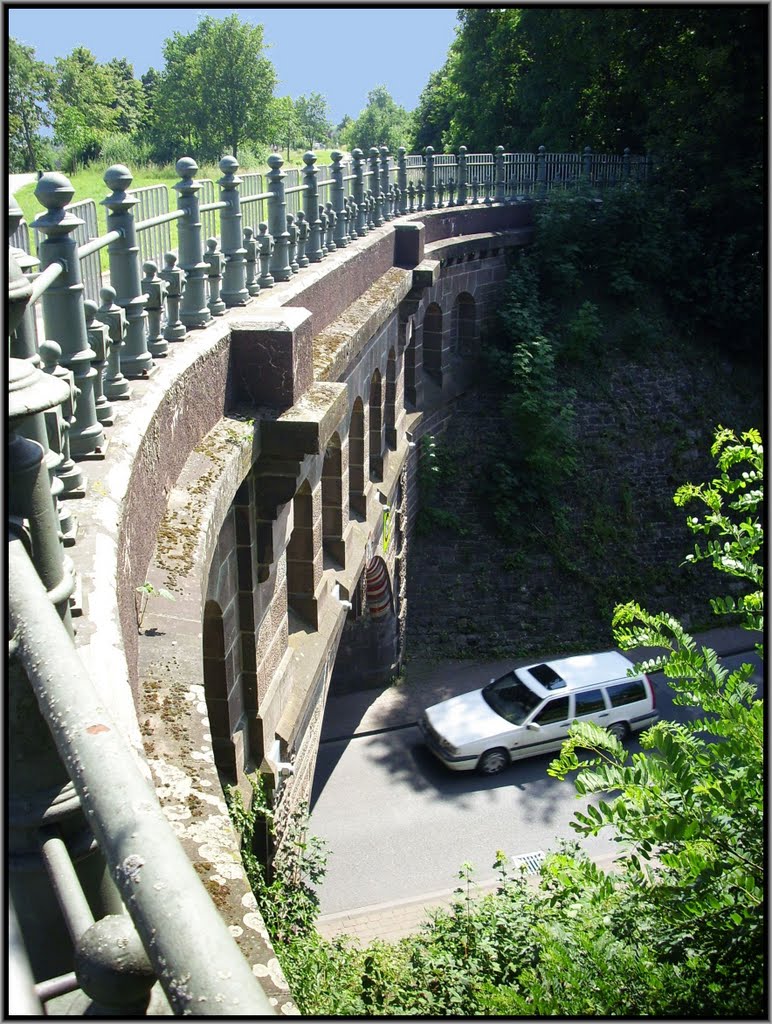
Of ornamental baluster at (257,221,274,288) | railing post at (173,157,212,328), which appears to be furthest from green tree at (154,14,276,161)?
railing post at (173,157,212,328)

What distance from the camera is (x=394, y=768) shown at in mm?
14742

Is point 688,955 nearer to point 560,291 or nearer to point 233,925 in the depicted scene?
point 233,925

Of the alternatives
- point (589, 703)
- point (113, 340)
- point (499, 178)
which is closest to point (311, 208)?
point (113, 340)

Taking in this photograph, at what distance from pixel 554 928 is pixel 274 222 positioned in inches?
229

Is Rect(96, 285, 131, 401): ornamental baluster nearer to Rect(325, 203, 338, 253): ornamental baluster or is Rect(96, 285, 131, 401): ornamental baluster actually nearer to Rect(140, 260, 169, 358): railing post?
Rect(140, 260, 169, 358): railing post

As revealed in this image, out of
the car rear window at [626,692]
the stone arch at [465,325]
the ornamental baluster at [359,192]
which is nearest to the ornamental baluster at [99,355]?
the ornamental baluster at [359,192]

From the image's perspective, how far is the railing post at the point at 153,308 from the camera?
5414 millimetres

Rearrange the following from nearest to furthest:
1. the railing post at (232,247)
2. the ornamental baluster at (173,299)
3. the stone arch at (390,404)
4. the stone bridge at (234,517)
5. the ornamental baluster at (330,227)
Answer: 1. the stone bridge at (234,517)
2. the ornamental baluster at (173,299)
3. the railing post at (232,247)
4. the ornamental baluster at (330,227)
5. the stone arch at (390,404)

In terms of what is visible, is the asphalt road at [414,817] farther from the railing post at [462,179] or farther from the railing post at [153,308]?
the railing post at [462,179]

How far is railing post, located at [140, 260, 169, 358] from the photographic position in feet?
17.8

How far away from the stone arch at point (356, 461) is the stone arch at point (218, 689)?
5148 millimetres

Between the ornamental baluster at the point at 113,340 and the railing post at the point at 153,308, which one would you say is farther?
the railing post at the point at 153,308

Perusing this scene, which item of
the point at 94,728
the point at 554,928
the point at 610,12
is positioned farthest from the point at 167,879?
the point at 610,12

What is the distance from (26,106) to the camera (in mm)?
7965
